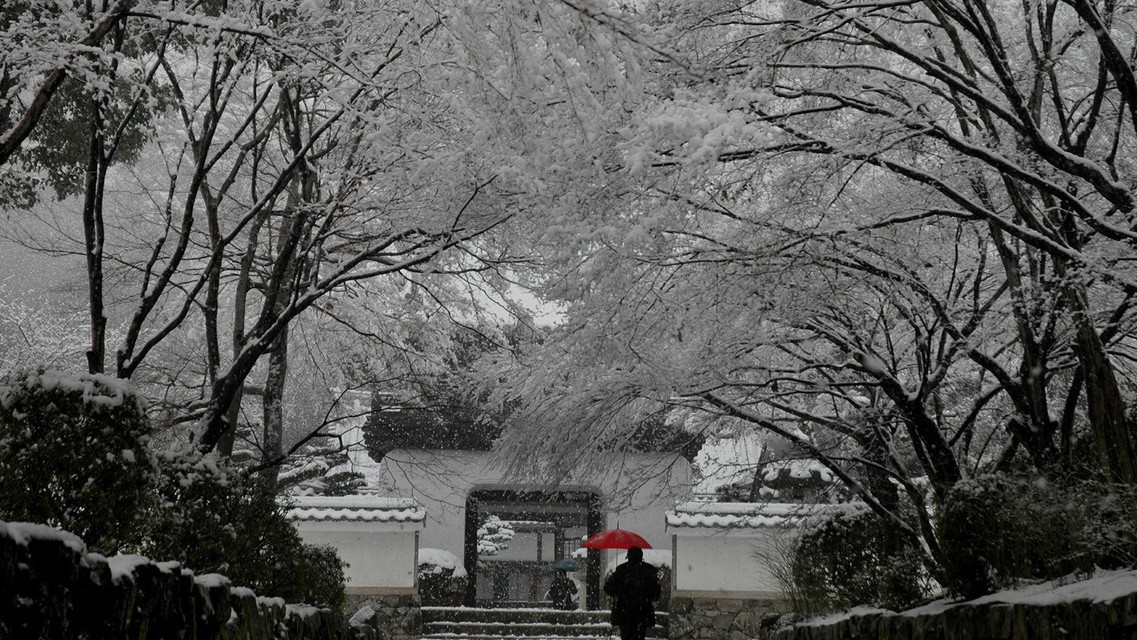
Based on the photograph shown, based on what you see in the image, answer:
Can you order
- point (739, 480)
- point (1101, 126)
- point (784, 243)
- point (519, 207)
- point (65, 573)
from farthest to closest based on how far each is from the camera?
point (739, 480), point (1101, 126), point (519, 207), point (784, 243), point (65, 573)

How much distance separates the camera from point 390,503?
17641mm

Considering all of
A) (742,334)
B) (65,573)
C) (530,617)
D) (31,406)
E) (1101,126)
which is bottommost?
(530,617)

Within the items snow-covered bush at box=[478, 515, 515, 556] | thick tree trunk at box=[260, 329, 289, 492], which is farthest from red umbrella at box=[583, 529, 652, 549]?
snow-covered bush at box=[478, 515, 515, 556]

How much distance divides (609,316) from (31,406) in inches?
174

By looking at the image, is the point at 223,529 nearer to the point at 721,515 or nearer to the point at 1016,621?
the point at 1016,621

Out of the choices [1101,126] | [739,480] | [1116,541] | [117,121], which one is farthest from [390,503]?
[1116,541]

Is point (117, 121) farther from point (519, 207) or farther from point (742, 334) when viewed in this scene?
point (742, 334)

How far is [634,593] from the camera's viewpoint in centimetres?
1038

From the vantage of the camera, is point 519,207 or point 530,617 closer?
point 519,207

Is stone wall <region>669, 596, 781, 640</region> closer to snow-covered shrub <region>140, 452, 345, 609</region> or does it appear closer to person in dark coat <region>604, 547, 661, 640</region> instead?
person in dark coat <region>604, 547, 661, 640</region>

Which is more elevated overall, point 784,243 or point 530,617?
point 784,243

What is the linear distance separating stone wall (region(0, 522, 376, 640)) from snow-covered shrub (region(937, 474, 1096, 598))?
382cm

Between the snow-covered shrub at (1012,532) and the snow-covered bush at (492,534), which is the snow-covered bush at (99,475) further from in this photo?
the snow-covered bush at (492,534)

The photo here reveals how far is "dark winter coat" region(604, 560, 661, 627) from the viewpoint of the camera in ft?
34.1
